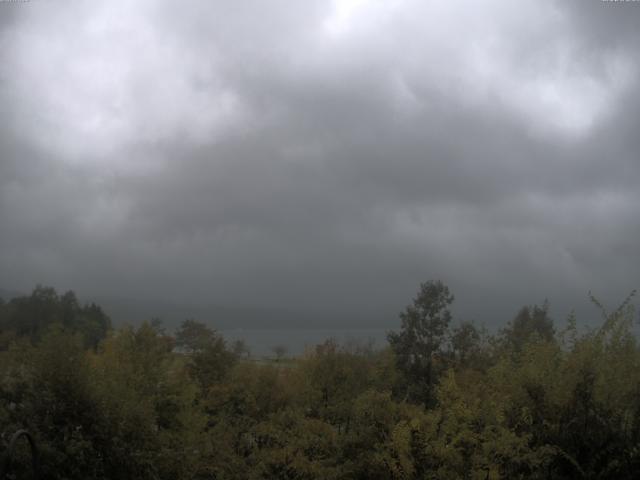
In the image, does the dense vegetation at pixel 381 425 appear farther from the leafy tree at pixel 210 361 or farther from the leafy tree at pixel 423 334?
the leafy tree at pixel 423 334

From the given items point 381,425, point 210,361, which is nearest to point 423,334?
point 210,361

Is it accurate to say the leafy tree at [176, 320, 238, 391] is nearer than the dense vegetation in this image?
No

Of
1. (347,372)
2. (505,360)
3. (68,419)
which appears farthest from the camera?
(347,372)

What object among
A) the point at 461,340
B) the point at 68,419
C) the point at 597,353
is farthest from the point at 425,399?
the point at 68,419

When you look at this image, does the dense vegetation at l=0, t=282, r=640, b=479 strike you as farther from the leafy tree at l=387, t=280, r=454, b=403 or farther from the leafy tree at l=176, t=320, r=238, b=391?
the leafy tree at l=387, t=280, r=454, b=403

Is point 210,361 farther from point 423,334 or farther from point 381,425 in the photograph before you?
point 381,425

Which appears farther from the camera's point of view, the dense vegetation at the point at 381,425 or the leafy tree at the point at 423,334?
the leafy tree at the point at 423,334

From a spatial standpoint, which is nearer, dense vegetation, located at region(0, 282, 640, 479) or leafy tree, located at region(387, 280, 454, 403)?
dense vegetation, located at region(0, 282, 640, 479)

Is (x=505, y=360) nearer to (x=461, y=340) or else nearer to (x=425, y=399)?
(x=425, y=399)

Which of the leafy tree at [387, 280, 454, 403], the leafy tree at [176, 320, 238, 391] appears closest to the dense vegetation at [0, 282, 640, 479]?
the leafy tree at [176, 320, 238, 391]

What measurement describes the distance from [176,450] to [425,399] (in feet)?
78.6

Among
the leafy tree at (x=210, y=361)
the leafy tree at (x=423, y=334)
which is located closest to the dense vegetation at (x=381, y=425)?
the leafy tree at (x=210, y=361)

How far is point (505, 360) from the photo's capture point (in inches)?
733

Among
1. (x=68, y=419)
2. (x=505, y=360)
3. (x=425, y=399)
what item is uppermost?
(x=505, y=360)
